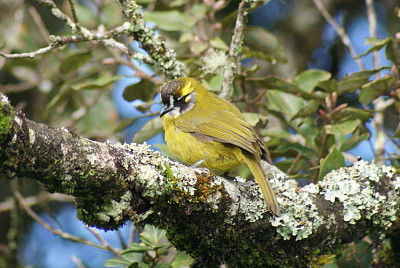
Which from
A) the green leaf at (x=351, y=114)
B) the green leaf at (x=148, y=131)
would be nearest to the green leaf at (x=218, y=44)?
the green leaf at (x=148, y=131)

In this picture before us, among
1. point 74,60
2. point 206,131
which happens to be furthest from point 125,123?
point 206,131

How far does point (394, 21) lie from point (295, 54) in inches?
44.9

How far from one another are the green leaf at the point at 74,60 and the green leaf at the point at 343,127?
201 centimetres

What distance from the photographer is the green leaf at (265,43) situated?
431 centimetres

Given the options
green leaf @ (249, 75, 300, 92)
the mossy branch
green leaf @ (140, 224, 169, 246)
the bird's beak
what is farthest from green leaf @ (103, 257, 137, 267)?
green leaf @ (249, 75, 300, 92)

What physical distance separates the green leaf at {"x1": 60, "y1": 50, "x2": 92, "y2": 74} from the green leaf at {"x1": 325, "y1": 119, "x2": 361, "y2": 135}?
201 cm

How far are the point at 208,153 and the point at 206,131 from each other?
0.19 m

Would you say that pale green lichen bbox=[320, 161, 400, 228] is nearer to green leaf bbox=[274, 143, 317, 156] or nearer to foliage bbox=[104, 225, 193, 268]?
green leaf bbox=[274, 143, 317, 156]

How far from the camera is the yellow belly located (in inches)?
138

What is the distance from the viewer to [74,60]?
4461mm

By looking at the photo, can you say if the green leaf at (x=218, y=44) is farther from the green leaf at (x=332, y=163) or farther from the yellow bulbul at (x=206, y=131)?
the green leaf at (x=332, y=163)

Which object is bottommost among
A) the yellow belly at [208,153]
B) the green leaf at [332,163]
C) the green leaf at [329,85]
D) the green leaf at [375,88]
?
the green leaf at [332,163]

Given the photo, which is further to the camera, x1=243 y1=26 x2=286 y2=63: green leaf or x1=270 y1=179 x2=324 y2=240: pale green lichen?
x1=243 y1=26 x2=286 y2=63: green leaf

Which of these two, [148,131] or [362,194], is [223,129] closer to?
[148,131]
